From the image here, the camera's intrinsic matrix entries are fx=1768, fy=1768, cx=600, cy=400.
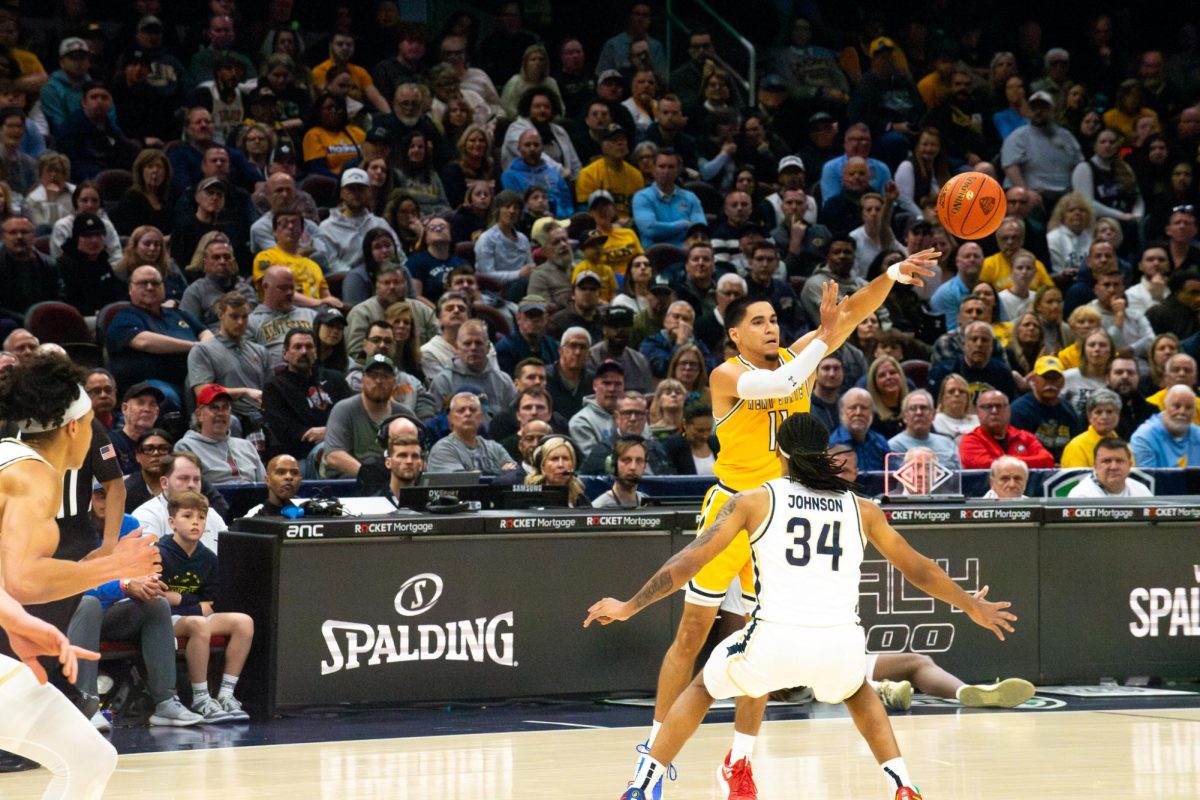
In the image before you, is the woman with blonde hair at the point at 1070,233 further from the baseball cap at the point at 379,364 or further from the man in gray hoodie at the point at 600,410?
the baseball cap at the point at 379,364

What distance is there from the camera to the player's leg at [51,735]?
535 cm

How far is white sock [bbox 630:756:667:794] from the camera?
6980 mm

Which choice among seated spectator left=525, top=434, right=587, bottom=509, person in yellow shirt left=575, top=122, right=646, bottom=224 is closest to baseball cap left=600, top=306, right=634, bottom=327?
seated spectator left=525, top=434, right=587, bottom=509

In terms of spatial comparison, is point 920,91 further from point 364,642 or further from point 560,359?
point 364,642

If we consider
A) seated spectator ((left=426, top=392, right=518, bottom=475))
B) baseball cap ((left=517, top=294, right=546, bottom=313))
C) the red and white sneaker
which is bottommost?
the red and white sneaker

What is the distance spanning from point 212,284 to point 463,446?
2.89 meters

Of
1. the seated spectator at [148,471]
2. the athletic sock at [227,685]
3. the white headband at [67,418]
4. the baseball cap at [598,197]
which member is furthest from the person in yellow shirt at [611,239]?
the white headband at [67,418]

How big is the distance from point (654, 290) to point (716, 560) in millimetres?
7554

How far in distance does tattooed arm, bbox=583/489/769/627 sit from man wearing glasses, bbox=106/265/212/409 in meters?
6.81

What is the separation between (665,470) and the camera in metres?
12.9

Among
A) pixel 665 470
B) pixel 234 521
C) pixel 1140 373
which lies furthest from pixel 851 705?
pixel 1140 373

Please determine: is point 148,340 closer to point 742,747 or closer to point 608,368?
point 608,368

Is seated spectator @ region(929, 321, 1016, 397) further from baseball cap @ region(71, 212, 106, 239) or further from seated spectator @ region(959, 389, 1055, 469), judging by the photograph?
baseball cap @ region(71, 212, 106, 239)

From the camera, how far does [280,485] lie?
1055 cm
